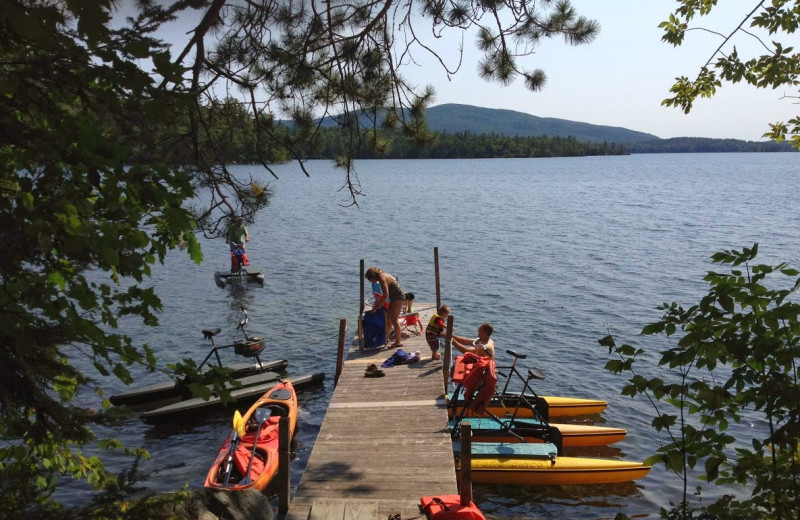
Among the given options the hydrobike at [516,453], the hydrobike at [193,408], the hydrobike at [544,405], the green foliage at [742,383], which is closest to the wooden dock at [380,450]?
the hydrobike at [516,453]

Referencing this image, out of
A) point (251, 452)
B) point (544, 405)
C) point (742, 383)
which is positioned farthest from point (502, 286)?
point (742, 383)

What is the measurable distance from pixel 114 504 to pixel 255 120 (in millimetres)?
5013

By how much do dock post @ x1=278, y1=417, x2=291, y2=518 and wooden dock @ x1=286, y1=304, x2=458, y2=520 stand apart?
0.38 ft

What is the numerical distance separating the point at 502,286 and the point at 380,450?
18.5 m

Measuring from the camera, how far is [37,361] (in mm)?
3721

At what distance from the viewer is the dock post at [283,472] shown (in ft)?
26.6

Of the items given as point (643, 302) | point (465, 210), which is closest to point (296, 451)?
point (643, 302)

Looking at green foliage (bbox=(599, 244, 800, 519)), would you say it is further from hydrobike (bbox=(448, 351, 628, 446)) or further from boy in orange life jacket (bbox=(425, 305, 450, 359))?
boy in orange life jacket (bbox=(425, 305, 450, 359))

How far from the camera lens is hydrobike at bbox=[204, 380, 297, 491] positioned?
1030 centimetres

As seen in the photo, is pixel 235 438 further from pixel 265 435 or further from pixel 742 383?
pixel 742 383

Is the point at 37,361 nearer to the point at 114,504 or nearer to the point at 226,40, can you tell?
the point at 114,504

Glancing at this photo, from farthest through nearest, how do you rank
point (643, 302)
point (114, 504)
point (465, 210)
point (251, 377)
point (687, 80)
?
1. point (465, 210)
2. point (643, 302)
3. point (251, 377)
4. point (687, 80)
5. point (114, 504)

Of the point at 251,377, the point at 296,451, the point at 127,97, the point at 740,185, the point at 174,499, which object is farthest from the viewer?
the point at 740,185

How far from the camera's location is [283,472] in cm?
823
